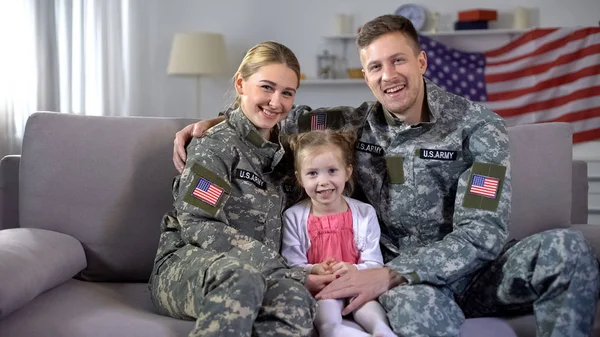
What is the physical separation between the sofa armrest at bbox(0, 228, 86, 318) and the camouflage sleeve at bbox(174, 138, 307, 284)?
14.6 inches

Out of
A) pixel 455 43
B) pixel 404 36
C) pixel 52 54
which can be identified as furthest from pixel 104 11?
pixel 404 36

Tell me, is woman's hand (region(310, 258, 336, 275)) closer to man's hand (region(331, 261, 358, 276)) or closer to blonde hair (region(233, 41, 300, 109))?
man's hand (region(331, 261, 358, 276))

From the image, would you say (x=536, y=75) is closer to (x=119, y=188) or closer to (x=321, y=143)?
(x=321, y=143)

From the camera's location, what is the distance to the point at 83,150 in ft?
7.75

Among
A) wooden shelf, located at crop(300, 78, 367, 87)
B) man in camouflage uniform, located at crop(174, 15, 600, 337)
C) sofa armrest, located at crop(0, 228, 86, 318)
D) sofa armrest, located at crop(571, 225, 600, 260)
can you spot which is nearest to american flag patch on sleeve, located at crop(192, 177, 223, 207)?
man in camouflage uniform, located at crop(174, 15, 600, 337)

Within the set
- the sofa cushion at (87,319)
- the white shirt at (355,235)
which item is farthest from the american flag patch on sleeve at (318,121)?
the sofa cushion at (87,319)

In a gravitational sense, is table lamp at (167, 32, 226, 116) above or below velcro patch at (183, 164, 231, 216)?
above

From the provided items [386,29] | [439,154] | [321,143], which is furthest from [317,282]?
[386,29]

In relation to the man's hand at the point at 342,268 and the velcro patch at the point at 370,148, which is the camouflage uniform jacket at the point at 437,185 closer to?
the velcro patch at the point at 370,148

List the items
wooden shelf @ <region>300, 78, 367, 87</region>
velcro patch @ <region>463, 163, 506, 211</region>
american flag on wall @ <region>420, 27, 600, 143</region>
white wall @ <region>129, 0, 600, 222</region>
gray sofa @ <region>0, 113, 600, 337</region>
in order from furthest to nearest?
white wall @ <region>129, 0, 600, 222</region> < wooden shelf @ <region>300, 78, 367, 87</region> < american flag on wall @ <region>420, 27, 600, 143</region> < gray sofa @ <region>0, 113, 600, 337</region> < velcro patch @ <region>463, 163, 506, 211</region>

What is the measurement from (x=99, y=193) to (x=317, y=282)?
789mm

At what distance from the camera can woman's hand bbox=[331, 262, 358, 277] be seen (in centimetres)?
204

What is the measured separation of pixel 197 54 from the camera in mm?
5539

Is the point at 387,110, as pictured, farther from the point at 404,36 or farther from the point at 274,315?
the point at 274,315
